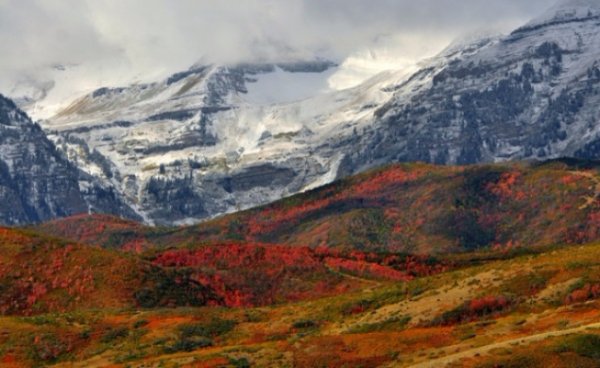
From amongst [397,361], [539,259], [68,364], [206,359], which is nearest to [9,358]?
[68,364]

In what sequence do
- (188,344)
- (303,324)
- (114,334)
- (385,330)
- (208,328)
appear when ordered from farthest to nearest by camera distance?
(114,334)
(208,328)
(303,324)
(188,344)
(385,330)

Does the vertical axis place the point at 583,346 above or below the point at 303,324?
below

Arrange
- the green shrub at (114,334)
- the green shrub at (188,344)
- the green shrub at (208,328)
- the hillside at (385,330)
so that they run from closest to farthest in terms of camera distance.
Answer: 1. the hillside at (385,330)
2. the green shrub at (188,344)
3. the green shrub at (208,328)
4. the green shrub at (114,334)

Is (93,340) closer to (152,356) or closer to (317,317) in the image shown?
(152,356)

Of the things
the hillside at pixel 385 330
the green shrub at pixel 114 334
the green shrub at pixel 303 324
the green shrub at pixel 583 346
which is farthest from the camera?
the green shrub at pixel 114 334

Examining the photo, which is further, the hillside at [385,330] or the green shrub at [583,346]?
the hillside at [385,330]

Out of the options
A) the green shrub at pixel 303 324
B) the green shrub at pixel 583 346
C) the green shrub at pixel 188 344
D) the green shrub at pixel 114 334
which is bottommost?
the green shrub at pixel 583 346

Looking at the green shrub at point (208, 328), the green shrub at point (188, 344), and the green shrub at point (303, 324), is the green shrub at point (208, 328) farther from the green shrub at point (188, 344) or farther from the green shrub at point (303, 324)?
the green shrub at point (303, 324)

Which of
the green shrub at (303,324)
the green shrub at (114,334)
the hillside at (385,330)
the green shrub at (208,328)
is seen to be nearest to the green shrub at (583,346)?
the hillside at (385,330)

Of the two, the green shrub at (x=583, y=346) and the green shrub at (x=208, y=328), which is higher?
the green shrub at (x=208, y=328)

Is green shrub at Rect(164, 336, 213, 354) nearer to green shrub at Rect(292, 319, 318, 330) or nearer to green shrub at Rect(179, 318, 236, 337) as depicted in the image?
green shrub at Rect(179, 318, 236, 337)

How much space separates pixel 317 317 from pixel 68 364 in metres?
38.3

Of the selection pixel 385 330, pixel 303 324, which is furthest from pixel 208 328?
pixel 385 330

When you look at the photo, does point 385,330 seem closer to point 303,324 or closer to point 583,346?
point 303,324
